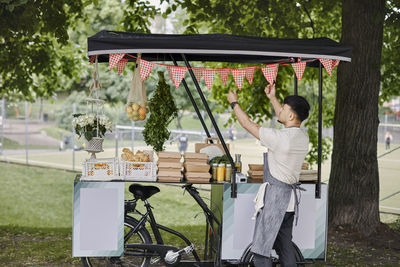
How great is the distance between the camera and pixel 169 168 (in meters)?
4.91

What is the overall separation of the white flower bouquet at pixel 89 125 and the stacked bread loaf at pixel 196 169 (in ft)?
2.92

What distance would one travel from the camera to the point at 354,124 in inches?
302

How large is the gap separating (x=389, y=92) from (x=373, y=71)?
177 inches

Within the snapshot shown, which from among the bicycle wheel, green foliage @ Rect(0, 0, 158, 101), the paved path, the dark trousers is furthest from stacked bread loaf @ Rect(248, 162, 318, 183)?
the paved path

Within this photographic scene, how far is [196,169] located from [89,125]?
113cm

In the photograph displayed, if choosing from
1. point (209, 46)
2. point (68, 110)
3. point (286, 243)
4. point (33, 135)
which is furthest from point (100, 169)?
point (33, 135)

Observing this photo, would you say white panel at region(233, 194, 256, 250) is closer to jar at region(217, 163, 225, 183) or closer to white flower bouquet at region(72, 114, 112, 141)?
jar at region(217, 163, 225, 183)

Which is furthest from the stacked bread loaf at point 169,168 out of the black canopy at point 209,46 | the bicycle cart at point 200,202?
the black canopy at point 209,46

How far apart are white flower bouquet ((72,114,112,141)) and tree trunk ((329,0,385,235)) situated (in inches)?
156

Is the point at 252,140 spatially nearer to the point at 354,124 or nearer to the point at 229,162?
the point at 354,124

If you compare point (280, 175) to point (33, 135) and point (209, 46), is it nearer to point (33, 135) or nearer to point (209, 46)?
point (209, 46)

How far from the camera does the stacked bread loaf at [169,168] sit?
192 inches

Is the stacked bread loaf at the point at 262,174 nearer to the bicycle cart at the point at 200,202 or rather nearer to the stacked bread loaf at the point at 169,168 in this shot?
the bicycle cart at the point at 200,202

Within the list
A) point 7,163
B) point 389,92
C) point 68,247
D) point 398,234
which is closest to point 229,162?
point 68,247
